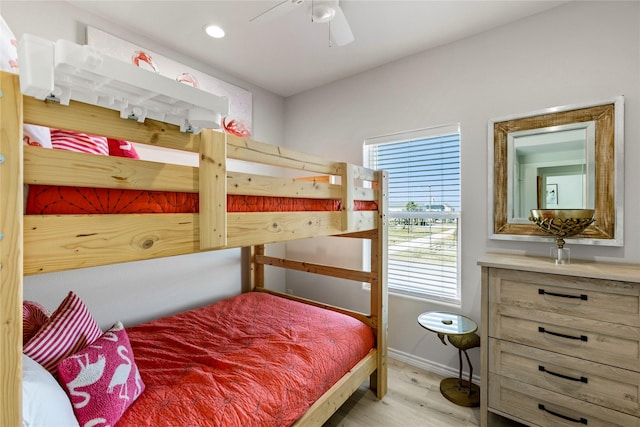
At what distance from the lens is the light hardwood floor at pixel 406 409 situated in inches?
73.3

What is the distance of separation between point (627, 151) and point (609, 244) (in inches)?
22.1

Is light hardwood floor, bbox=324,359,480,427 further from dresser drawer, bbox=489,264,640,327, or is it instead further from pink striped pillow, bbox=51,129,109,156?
pink striped pillow, bbox=51,129,109,156

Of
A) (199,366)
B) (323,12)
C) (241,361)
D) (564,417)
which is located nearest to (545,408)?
(564,417)

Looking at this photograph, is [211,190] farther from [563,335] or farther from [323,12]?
[563,335]

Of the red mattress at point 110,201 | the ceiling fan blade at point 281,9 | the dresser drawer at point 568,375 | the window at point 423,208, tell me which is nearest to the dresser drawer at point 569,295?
the dresser drawer at point 568,375

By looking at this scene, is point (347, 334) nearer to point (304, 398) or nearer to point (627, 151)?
point (304, 398)

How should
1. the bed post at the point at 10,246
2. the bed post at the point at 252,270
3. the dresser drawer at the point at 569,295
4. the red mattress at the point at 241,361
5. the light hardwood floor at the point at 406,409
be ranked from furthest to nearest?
the bed post at the point at 252,270, the light hardwood floor at the point at 406,409, the dresser drawer at the point at 569,295, the red mattress at the point at 241,361, the bed post at the point at 10,246

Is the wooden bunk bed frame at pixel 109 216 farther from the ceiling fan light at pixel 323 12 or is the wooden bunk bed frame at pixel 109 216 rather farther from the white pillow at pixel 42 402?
the ceiling fan light at pixel 323 12

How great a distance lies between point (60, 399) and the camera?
0.91m

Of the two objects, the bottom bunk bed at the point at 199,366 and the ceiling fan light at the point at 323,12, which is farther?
the ceiling fan light at the point at 323,12

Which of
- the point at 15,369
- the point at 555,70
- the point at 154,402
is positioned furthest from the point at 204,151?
the point at 555,70

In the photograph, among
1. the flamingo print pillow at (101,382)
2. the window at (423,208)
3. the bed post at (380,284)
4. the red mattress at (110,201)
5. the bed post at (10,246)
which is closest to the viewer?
the bed post at (10,246)

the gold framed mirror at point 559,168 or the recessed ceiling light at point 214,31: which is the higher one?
the recessed ceiling light at point 214,31

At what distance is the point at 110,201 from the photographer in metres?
0.85
